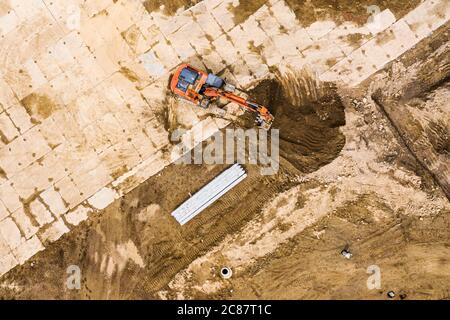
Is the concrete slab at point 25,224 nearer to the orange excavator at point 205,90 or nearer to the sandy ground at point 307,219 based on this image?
the sandy ground at point 307,219

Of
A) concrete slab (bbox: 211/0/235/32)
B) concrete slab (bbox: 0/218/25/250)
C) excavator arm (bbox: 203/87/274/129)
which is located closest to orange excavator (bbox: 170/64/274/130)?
excavator arm (bbox: 203/87/274/129)

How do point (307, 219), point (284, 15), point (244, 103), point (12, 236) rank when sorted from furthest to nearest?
point (12, 236) → point (284, 15) → point (307, 219) → point (244, 103)

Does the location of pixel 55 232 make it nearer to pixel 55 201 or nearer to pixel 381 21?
pixel 55 201

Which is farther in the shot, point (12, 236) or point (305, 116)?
point (12, 236)

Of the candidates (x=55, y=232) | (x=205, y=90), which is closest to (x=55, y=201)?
(x=55, y=232)
